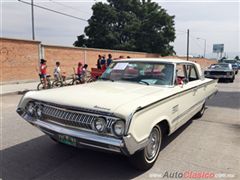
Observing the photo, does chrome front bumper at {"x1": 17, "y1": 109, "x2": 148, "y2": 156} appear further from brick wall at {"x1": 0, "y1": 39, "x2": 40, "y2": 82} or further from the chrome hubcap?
brick wall at {"x1": 0, "y1": 39, "x2": 40, "y2": 82}

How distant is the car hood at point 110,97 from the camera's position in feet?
10.1

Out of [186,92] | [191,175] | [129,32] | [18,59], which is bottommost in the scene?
[191,175]

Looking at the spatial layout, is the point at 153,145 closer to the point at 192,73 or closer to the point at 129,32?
the point at 192,73

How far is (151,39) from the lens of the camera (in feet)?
127

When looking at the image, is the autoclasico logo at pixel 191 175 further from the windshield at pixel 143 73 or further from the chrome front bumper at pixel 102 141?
the windshield at pixel 143 73

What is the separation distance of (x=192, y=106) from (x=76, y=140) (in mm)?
3029

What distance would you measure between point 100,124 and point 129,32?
38.5 m

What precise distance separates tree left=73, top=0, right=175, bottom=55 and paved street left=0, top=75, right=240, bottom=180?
3413 cm

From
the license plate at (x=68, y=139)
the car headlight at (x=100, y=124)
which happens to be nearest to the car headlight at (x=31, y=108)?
the license plate at (x=68, y=139)

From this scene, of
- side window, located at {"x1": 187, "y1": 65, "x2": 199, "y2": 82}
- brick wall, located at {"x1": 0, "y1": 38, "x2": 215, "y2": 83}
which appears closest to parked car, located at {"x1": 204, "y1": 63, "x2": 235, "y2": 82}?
brick wall, located at {"x1": 0, "y1": 38, "x2": 215, "y2": 83}

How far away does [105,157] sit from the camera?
4.08 m

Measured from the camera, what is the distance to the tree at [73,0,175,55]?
38.7 meters

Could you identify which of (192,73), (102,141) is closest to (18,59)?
(192,73)

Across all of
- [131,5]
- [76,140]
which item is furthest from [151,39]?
[76,140]
